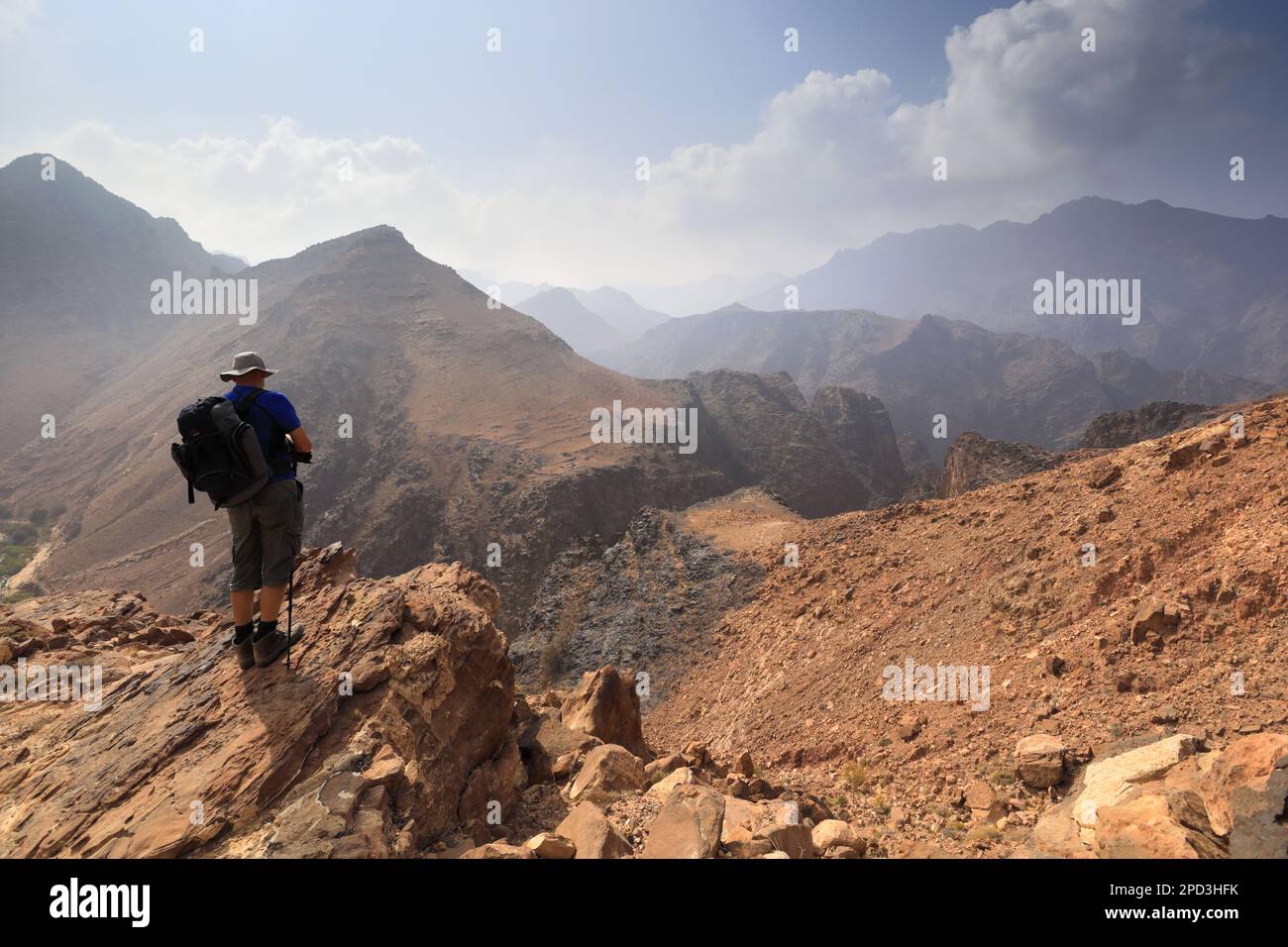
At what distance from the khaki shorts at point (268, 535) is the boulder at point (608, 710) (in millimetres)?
5040

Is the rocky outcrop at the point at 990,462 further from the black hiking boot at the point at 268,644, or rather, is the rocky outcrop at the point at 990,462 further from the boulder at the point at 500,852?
the black hiking boot at the point at 268,644

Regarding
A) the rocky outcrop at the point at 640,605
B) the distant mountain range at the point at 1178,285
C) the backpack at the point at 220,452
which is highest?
the distant mountain range at the point at 1178,285

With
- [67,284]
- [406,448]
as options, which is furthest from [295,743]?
[67,284]

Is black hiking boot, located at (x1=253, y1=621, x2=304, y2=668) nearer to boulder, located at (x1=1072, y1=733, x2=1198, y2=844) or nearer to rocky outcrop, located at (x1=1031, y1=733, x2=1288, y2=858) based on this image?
rocky outcrop, located at (x1=1031, y1=733, x2=1288, y2=858)

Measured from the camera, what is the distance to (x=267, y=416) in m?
4.77

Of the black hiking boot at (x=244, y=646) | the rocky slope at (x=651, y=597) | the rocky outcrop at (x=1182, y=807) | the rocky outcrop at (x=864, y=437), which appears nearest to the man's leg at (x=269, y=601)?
the black hiking boot at (x=244, y=646)

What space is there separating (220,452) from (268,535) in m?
0.82

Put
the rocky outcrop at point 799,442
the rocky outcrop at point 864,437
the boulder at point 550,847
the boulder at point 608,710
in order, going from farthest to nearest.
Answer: the rocky outcrop at point 864,437
the rocky outcrop at point 799,442
the boulder at point 608,710
the boulder at point 550,847

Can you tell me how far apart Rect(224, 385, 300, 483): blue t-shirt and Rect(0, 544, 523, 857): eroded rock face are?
1.90 m

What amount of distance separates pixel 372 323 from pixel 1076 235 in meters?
227

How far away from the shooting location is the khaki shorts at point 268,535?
4.83m

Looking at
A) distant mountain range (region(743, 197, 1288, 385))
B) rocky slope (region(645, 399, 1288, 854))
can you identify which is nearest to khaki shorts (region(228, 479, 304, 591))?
rocky slope (region(645, 399, 1288, 854))
